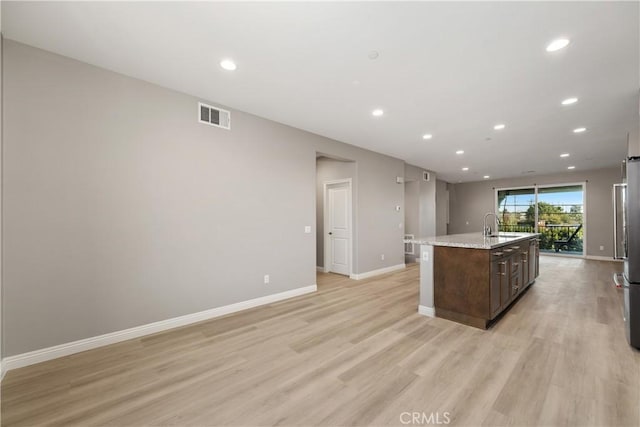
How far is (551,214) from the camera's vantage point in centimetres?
922

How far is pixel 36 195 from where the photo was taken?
2.43 meters

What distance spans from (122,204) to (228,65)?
1867mm

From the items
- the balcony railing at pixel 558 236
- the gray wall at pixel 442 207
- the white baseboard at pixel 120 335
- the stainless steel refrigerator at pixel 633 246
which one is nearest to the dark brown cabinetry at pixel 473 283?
the stainless steel refrigerator at pixel 633 246

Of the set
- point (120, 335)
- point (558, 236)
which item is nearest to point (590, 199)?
point (558, 236)

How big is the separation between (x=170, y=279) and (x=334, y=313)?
2144mm

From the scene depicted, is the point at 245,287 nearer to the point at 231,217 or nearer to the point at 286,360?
the point at 231,217

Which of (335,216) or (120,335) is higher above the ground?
(335,216)

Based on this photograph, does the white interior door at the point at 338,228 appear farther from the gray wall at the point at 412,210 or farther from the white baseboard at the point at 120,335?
the gray wall at the point at 412,210

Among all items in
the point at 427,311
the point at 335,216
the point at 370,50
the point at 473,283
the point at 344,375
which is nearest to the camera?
the point at 344,375

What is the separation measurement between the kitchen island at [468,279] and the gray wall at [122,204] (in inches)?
87.0

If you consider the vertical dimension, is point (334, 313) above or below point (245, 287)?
below

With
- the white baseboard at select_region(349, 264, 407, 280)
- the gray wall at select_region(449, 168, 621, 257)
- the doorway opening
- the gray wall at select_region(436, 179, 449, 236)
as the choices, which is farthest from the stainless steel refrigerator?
the gray wall at select_region(449, 168, 621, 257)

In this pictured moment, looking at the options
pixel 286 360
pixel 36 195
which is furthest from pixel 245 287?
pixel 36 195

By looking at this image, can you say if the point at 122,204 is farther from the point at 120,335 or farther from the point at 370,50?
the point at 370,50
